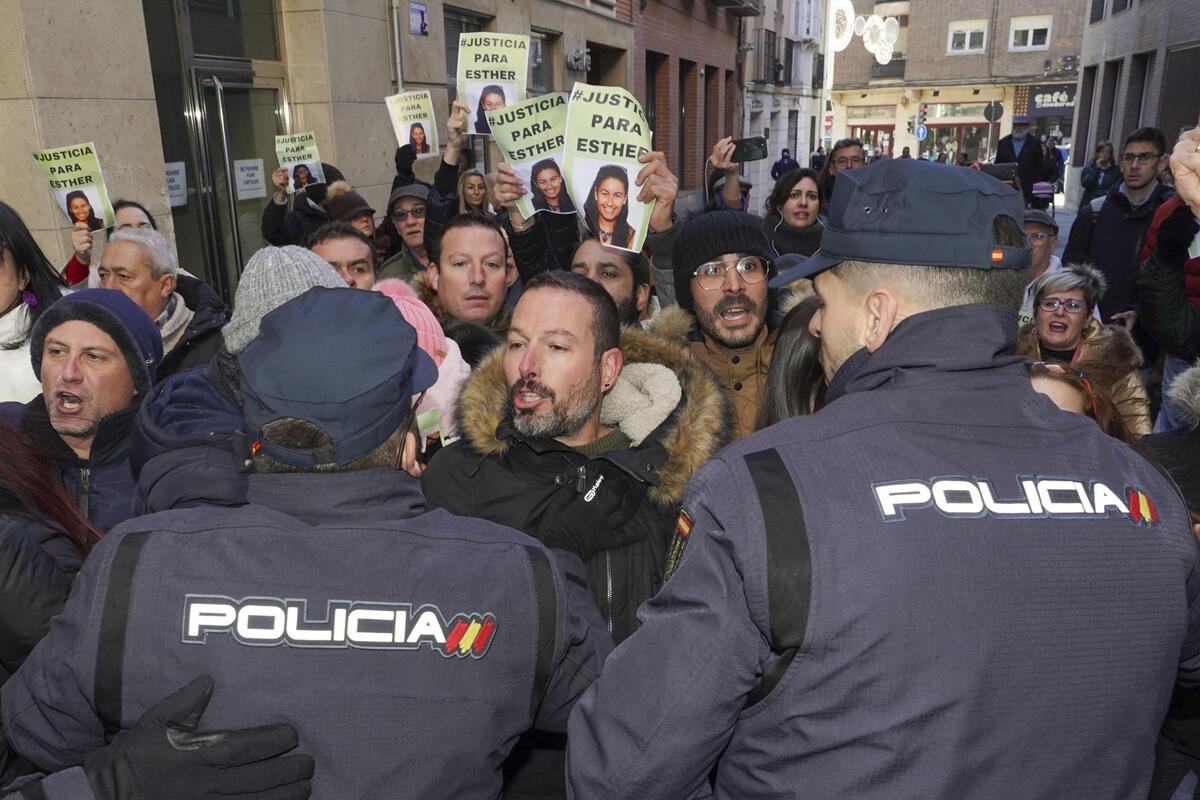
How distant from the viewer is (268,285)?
272 centimetres

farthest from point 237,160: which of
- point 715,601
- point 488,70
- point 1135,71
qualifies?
point 1135,71

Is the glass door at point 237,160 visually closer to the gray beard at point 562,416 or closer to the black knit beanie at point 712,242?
the black knit beanie at point 712,242

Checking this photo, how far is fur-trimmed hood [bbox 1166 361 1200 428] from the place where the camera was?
2.64 m

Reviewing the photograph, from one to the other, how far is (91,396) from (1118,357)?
4322 mm

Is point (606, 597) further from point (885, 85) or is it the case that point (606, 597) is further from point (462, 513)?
point (885, 85)

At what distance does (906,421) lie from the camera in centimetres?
133

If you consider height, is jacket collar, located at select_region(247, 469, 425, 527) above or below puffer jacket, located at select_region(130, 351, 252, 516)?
above

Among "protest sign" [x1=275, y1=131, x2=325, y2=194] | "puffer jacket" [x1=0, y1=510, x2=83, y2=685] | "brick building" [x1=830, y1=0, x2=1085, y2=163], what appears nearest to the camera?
"puffer jacket" [x1=0, y1=510, x2=83, y2=685]

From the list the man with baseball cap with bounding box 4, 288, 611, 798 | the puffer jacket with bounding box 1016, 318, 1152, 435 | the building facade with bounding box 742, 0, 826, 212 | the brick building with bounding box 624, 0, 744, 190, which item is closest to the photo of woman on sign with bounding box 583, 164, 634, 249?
the puffer jacket with bounding box 1016, 318, 1152, 435

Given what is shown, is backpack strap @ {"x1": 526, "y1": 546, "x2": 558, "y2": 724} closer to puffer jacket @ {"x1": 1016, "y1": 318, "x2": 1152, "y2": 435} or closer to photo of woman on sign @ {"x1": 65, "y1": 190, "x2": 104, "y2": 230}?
puffer jacket @ {"x1": 1016, "y1": 318, "x2": 1152, "y2": 435}

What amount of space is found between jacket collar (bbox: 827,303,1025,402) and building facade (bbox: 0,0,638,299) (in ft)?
19.5

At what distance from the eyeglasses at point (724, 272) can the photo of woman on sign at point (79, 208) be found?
3.47m

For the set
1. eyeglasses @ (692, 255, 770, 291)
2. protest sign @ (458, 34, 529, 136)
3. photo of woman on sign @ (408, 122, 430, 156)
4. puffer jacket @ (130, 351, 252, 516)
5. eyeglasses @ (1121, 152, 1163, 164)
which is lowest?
puffer jacket @ (130, 351, 252, 516)

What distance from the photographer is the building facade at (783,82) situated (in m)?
28.2
